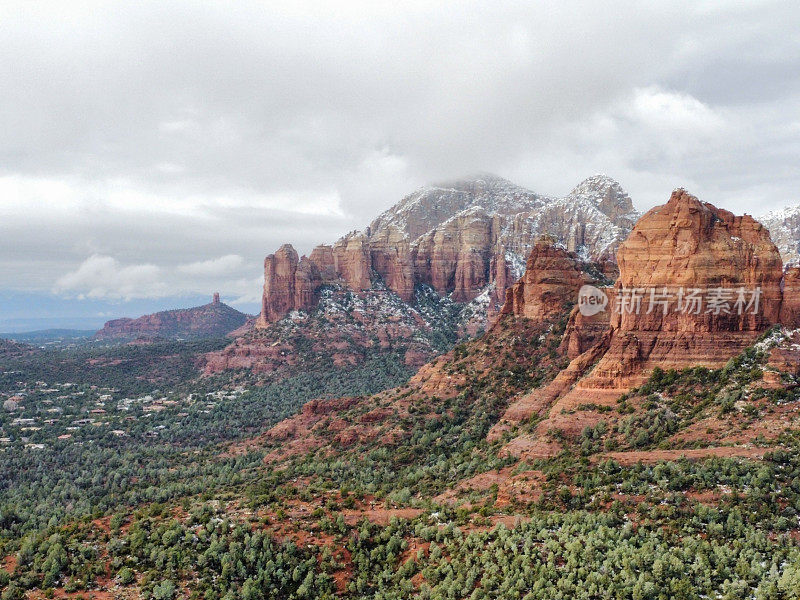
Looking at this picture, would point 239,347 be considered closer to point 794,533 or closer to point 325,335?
point 325,335

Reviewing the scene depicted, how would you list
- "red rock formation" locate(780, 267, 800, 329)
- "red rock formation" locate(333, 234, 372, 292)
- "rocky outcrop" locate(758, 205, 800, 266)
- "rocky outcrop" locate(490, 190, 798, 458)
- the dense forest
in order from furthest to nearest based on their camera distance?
1. "red rock formation" locate(333, 234, 372, 292)
2. "rocky outcrop" locate(758, 205, 800, 266)
3. "red rock formation" locate(780, 267, 800, 329)
4. "rocky outcrop" locate(490, 190, 798, 458)
5. the dense forest

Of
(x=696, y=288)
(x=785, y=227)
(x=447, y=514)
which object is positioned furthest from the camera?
(x=785, y=227)

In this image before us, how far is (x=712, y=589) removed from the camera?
25.1 metres

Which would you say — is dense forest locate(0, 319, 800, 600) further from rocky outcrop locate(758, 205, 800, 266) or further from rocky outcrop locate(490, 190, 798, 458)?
rocky outcrop locate(758, 205, 800, 266)

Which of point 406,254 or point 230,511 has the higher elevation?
point 406,254

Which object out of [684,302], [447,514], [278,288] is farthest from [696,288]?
[278,288]

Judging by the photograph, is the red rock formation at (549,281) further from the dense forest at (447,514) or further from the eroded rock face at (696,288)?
the eroded rock face at (696,288)

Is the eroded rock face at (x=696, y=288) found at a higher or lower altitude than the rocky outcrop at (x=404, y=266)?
lower

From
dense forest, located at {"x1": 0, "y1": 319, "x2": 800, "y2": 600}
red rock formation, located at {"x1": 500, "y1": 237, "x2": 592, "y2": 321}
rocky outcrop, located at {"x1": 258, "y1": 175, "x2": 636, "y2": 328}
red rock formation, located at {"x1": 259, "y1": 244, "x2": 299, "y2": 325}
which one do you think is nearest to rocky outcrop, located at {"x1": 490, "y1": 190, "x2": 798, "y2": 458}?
dense forest, located at {"x1": 0, "y1": 319, "x2": 800, "y2": 600}

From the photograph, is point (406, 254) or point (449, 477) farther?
point (406, 254)

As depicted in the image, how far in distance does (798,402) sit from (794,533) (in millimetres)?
19000

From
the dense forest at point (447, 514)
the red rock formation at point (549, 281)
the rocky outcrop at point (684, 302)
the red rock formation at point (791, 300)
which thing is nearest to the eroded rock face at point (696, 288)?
the rocky outcrop at point (684, 302)

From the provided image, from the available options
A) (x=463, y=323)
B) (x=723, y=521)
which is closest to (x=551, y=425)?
(x=723, y=521)

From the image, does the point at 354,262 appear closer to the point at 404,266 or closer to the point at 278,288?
the point at 404,266
